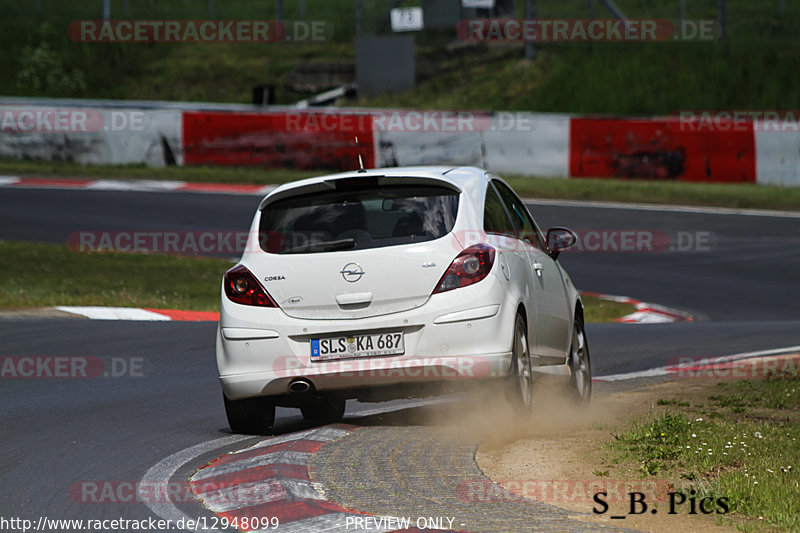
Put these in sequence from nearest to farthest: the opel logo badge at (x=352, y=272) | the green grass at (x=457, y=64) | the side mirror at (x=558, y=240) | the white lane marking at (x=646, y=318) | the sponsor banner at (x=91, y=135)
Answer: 1. the opel logo badge at (x=352, y=272)
2. the side mirror at (x=558, y=240)
3. the white lane marking at (x=646, y=318)
4. the sponsor banner at (x=91, y=135)
5. the green grass at (x=457, y=64)

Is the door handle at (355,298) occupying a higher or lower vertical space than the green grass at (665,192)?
higher

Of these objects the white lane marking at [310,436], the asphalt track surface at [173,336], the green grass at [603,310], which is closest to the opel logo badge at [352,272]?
the white lane marking at [310,436]

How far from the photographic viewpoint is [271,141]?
2728 cm

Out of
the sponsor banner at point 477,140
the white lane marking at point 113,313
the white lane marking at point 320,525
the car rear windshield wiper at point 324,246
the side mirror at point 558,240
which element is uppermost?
the car rear windshield wiper at point 324,246

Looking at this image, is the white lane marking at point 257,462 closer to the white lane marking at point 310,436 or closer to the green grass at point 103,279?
the white lane marking at point 310,436

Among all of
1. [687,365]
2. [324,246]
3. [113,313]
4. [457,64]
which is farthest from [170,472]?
[457,64]

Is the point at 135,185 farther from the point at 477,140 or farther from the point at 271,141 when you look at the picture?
the point at 477,140

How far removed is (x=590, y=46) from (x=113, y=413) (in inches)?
1081

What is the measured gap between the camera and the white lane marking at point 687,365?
36.7 ft

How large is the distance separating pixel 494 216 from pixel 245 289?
165 centimetres

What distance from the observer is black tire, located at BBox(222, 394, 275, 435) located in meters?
7.98

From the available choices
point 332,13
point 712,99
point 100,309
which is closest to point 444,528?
point 100,309

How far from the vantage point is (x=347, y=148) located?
86.6 feet

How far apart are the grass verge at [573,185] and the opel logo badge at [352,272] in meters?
17.5
